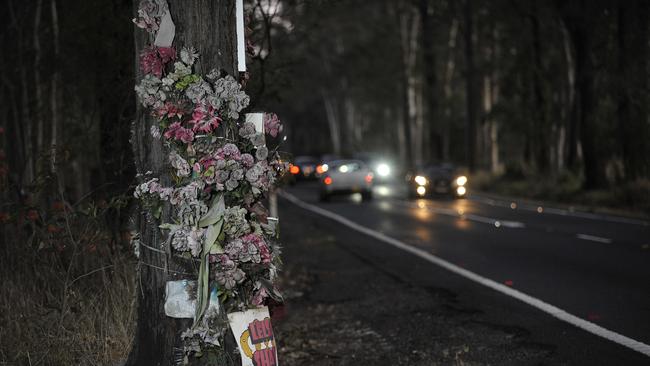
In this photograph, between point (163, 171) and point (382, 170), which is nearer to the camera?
point (163, 171)

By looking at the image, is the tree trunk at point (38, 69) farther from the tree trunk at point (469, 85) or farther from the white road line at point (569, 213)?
the tree trunk at point (469, 85)

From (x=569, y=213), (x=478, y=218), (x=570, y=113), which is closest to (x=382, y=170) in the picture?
(x=570, y=113)

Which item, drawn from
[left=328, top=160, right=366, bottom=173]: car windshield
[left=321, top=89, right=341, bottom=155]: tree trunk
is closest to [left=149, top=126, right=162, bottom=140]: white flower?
[left=328, top=160, right=366, bottom=173]: car windshield

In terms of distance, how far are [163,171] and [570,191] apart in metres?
25.2

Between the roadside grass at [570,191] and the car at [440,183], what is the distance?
241cm

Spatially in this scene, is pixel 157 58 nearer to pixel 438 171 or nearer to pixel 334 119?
pixel 438 171

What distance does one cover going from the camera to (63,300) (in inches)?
259

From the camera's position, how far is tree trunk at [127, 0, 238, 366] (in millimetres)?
5129

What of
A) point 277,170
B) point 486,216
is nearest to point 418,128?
point 486,216

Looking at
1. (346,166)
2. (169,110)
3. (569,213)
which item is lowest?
(569,213)

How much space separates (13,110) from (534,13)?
87.5 feet

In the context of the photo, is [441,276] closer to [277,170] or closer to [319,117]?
[277,170]

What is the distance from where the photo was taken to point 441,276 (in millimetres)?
11898

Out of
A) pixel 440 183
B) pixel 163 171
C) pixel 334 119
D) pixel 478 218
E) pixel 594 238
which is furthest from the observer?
pixel 334 119
